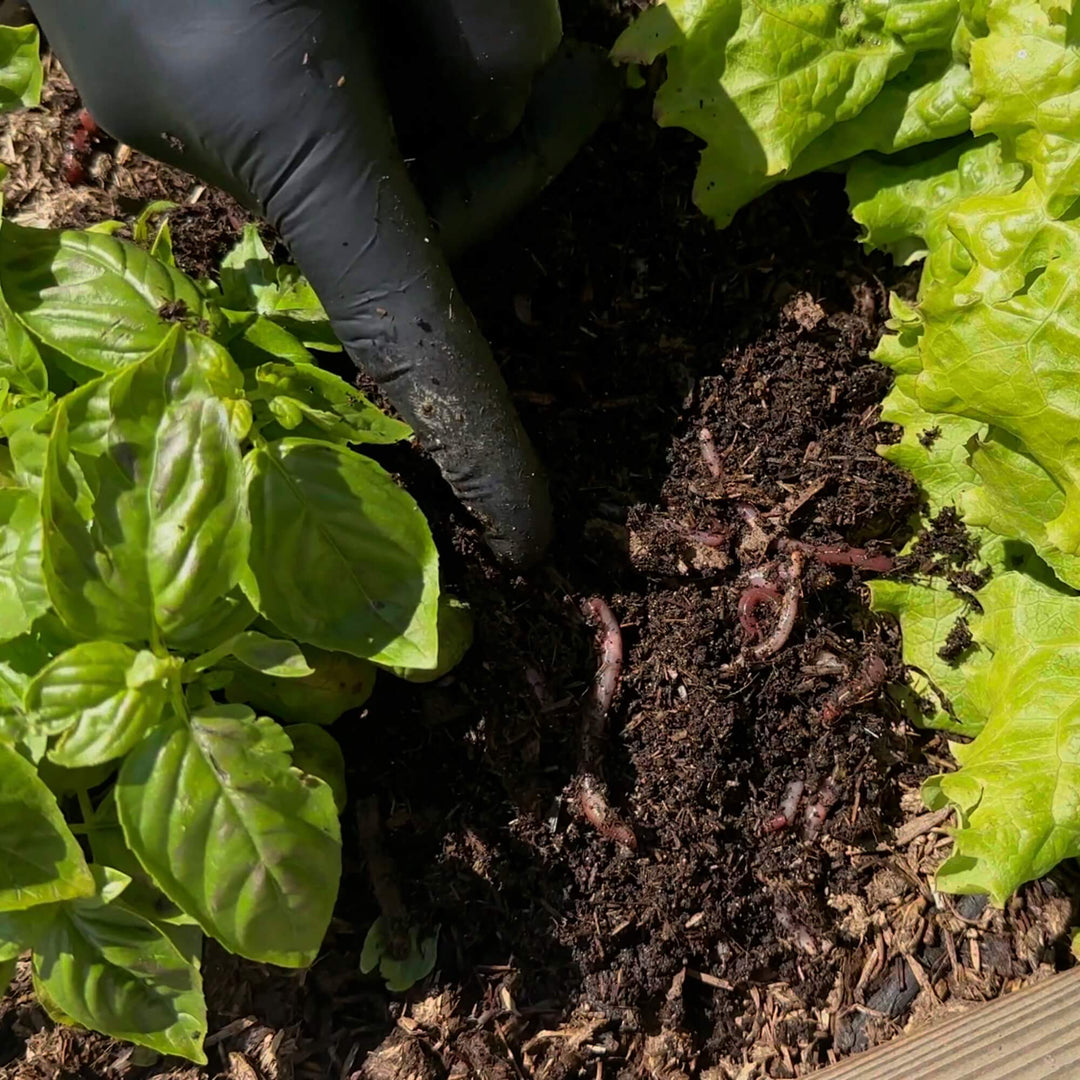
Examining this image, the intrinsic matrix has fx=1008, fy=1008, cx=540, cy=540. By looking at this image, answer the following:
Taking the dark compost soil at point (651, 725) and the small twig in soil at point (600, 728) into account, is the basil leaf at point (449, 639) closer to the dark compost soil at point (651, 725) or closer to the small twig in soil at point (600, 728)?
the dark compost soil at point (651, 725)

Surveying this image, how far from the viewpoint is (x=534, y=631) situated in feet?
5.02

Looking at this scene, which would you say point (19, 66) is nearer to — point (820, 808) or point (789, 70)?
point (789, 70)

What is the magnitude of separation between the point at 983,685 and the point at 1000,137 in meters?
0.77

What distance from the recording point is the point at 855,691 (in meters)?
1.55

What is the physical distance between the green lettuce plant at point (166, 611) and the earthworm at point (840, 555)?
0.67 m

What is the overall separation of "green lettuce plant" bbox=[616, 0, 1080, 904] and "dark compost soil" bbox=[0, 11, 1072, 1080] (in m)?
0.11

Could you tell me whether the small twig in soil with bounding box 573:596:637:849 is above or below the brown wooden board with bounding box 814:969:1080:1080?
above

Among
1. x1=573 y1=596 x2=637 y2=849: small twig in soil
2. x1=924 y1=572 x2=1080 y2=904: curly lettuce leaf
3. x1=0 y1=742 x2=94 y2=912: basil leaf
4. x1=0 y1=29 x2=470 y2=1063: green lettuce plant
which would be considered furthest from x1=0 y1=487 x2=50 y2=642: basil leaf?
x1=924 y1=572 x2=1080 y2=904: curly lettuce leaf

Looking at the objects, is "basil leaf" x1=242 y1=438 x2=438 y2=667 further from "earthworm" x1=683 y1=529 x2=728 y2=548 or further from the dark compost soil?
"earthworm" x1=683 y1=529 x2=728 y2=548

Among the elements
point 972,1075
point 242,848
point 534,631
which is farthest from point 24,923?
point 972,1075

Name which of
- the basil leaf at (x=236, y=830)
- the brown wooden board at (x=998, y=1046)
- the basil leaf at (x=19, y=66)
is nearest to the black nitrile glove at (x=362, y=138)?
the basil leaf at (x=19, y=66)

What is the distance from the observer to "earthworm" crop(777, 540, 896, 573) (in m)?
1.58

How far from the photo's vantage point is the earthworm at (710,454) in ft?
5.22

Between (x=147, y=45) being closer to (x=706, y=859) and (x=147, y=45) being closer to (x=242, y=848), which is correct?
(x=242, y=848)
